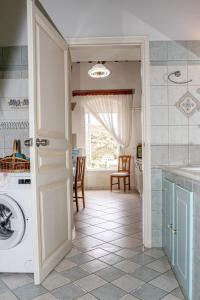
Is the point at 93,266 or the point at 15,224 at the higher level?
the point at 15,224

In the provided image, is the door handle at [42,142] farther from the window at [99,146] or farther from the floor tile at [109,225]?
the window at [99,146]

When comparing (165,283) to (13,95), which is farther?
(13,95)

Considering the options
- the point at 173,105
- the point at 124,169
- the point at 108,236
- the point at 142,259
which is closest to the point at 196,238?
the point at 142,259

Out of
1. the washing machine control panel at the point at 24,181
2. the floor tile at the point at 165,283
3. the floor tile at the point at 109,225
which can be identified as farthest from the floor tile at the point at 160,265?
the washing machine control panel at the point at 24,181

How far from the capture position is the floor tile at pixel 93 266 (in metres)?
2.21

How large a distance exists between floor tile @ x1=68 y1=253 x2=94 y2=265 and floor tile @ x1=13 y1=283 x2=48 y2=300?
1.58 feet

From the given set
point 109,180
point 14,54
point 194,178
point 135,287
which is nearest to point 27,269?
point 135,287

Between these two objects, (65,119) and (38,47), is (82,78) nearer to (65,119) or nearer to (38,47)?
(65,119)

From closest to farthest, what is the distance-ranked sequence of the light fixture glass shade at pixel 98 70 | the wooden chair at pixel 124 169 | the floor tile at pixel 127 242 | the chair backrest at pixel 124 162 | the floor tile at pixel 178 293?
the floor tile at pixel 178 293 < the floor tile at pixel 127 242 < the light fixture glass shade at pixel 98 70 < the wooden chair at pixel 124 169 < the chair backrest at pixel 124 162

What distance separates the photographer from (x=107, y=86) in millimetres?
6410

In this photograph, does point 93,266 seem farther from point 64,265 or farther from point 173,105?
point 173,105

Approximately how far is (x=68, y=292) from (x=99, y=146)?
16.2 ft

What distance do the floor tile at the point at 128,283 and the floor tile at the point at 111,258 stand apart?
29cm

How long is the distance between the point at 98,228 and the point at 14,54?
2.25m
